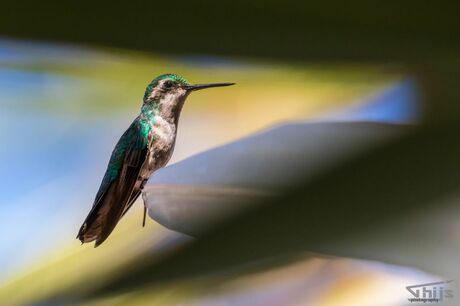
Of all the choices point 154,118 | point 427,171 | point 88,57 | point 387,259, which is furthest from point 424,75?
point 88,57

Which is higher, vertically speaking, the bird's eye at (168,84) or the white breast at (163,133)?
the bird's eye at (168,84)

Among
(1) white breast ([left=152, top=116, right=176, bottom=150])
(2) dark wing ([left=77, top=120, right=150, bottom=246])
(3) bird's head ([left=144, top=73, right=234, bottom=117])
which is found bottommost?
(2) dark wing ([left=77, top=120, right=150, bottom=246])

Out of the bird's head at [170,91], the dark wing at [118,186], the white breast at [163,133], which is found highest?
the bird's head at [170,91]

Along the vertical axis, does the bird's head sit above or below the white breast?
above

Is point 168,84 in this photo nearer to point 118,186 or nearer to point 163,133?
point 163,133

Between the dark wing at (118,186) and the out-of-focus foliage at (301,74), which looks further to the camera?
the dark wing at (118,186)

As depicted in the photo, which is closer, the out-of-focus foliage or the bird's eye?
the out-of-focus foliage
